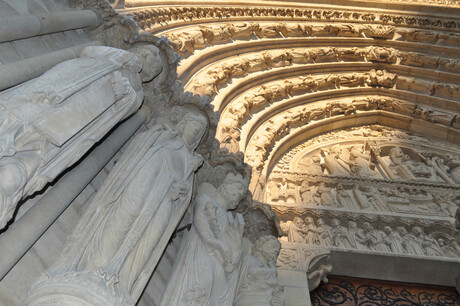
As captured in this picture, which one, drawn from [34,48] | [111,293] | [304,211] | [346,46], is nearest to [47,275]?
[111,293]

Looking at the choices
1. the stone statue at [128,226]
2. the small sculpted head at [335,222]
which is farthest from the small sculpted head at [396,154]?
the stone statue at [128,226]

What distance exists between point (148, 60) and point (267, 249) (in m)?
2.04

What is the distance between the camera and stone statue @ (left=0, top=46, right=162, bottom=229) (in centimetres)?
182

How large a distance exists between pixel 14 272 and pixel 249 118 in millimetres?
5961

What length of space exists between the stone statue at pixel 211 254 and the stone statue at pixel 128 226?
0.26 m

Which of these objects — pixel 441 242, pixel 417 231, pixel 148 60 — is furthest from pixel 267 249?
pixel 441 242

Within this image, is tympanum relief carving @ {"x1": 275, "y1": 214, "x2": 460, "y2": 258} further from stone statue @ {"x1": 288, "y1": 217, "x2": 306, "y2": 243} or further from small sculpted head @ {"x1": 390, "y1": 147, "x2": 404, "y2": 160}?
small sculpted head @ {"x1": 390, "y1": 147, "x2": 404, "y2": 160}

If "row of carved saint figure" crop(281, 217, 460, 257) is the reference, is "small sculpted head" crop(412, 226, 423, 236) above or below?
above

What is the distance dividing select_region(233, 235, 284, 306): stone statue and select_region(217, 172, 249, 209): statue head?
49cm

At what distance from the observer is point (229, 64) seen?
24.8 ft

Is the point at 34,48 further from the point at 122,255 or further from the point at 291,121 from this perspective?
the point at 291,121

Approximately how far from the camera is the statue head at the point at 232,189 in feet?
11.9

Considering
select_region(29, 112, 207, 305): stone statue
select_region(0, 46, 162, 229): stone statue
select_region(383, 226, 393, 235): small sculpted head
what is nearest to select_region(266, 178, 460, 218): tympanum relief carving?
select_region(383, 226, 393, 235): small sculpted head

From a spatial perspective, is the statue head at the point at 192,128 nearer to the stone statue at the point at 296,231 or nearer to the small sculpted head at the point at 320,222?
the stone statue at the point at 296,231
